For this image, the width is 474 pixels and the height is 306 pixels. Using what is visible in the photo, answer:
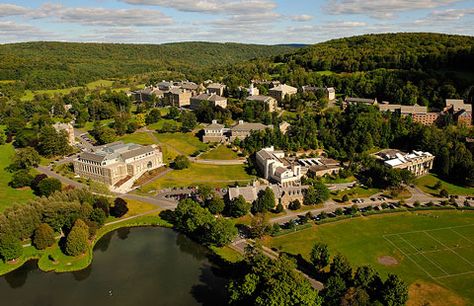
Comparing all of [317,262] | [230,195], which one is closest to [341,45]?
[230,195]

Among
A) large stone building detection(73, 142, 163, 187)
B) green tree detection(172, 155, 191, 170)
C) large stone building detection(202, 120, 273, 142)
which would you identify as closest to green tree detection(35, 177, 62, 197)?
large stone building detection(73, 142, 163, 187)

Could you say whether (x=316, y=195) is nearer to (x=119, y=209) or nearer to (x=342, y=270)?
(x=342, y=270)

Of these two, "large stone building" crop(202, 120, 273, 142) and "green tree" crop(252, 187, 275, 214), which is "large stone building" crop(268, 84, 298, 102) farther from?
"green tree" crop(252, 187, 275, 214)

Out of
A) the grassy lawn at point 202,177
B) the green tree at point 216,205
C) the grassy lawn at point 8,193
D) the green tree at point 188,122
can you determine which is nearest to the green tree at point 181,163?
the grassy lawn at point 202,177

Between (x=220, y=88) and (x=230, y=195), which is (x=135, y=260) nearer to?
(x=230, y=195)

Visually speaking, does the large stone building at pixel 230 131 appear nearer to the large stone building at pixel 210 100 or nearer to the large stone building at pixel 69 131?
the large stone building at pixel 210 100

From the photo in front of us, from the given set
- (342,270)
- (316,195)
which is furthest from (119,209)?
(342,270)
